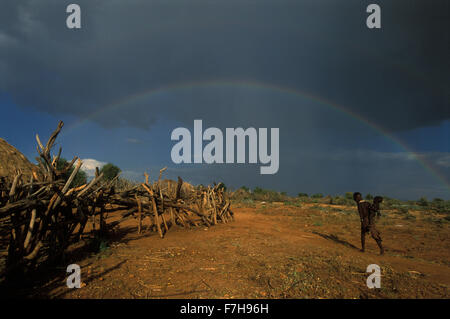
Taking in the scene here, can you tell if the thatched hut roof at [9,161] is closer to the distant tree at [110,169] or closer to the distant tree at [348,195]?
the distant tree at [110,169]

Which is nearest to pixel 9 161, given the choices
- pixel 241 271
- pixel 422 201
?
pixel 241 271

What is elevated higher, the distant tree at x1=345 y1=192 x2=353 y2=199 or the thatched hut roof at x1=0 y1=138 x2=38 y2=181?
the thatched hut roof at x1=0 y1=138 x2=38 y2=181

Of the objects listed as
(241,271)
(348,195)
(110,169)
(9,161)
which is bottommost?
(348,195)

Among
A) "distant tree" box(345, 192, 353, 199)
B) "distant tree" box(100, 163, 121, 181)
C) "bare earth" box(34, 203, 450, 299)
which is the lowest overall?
"distant tree" box(345, 192, 353, 199)

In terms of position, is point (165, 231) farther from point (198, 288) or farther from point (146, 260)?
point (198, 288)

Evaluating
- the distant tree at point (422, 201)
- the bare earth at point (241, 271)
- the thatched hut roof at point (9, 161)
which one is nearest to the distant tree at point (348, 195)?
the distant tree at point (422, 201)

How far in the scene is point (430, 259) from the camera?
284 inches

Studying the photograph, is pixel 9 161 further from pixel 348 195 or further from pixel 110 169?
pixel 348 195

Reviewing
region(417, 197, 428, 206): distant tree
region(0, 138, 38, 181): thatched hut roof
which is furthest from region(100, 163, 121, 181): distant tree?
region(417, 197, 428, 206): distant tree

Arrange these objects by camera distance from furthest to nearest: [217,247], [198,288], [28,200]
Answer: [217,247], [198,288], [28,200]

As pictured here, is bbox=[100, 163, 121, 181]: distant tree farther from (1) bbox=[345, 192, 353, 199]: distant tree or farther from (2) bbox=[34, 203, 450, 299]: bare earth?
(1) bbox=[345, 192, 353, 199]: distant tree

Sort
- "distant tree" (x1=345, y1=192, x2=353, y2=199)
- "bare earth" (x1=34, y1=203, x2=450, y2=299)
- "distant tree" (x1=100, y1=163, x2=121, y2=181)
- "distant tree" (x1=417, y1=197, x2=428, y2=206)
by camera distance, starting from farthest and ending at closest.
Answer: "distant tree" (x1=100, y1=163, x2=121, y2=181) → "distant tree" (x1=345, y1=192, x2=353, y2=199) → "distant tree" (x1=417, y1=197, x2=428, y2=206) → "bare earth" (x1=34, y1=203, x2=450, y2=299)
